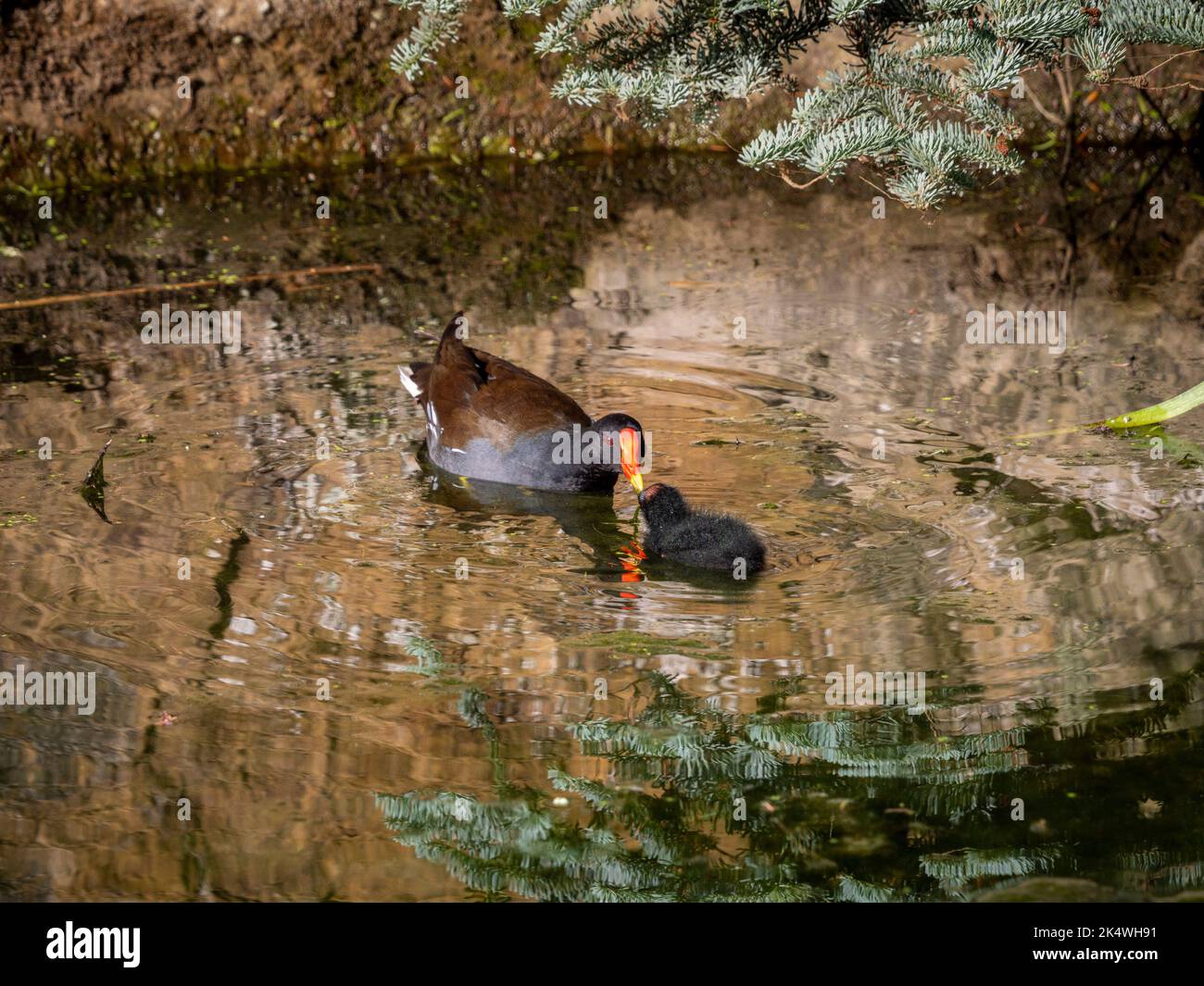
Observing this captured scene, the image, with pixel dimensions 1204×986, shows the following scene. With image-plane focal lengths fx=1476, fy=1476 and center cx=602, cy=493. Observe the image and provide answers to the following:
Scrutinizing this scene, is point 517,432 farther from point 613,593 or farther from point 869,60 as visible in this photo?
point 869,60

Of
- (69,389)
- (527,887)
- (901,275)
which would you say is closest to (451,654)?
(527,887)

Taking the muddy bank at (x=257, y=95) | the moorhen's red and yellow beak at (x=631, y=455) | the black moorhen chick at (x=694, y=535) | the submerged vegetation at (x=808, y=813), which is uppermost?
the muddy bank at (x=257, y=95)

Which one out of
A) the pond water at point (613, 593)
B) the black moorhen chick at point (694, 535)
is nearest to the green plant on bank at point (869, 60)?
the black moorhen chick at point (694, 535)

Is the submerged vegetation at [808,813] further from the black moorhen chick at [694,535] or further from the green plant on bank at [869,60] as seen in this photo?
the green plant on bank at [869,60]

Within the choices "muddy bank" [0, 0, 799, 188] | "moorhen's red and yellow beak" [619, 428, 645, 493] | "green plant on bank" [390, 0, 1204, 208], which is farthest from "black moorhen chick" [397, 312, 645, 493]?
"muddy bank" [0, 0, 799, 188]

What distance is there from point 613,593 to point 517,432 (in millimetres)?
1294

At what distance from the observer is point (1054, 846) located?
347 cm

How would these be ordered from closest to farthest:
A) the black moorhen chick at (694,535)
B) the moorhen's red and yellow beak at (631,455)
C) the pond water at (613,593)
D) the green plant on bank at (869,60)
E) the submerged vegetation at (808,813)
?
the submerged vegetation at (808,813), the pond water at (613,593), the green plant on bank at (869,60), the black moorhen chick at (694,535), the moorhen's red and yellow beak at (631,455)

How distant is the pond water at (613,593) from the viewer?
3.52 m

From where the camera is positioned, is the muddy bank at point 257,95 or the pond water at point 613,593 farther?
the muddy bank at point 257,95

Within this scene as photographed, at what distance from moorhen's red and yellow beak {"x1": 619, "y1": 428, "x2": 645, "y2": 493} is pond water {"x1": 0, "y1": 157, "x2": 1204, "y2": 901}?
190 mm

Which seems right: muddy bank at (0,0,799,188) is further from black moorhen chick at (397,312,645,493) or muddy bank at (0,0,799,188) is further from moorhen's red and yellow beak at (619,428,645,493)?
moorhen's red and yellow beak at (619,428,645,493)

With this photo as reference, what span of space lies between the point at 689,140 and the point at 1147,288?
13.1 feet

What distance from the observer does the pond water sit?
11.6 ft
